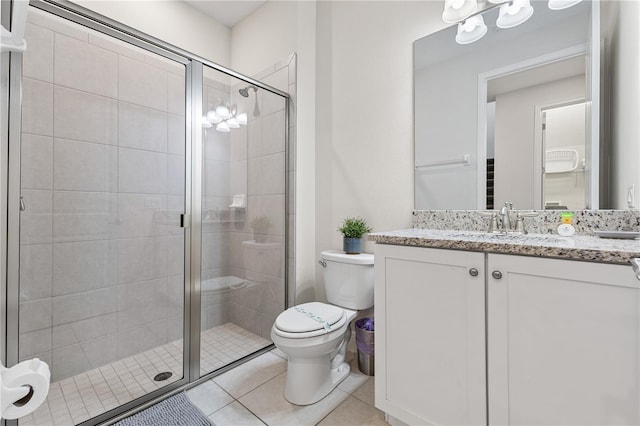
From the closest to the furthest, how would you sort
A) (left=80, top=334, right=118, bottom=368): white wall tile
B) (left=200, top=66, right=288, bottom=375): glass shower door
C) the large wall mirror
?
the large wall mirror, (left=80, top=334, right=118, bottom=368): white wall tile, (left=200, top=66, right=288, bottom=375): glass shower door

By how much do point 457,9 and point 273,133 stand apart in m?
1.33

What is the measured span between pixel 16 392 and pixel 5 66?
120 centimetres

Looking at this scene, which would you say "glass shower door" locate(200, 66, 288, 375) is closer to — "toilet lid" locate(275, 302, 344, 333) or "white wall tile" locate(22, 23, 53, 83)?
"toilet lid" locate(275, 302, 344, 333)

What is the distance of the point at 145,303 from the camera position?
71.2 inches

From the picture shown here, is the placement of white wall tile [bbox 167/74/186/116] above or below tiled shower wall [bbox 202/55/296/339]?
above

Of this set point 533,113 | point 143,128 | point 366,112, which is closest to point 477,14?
point 533,113

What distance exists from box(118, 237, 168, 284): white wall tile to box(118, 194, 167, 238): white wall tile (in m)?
0.05

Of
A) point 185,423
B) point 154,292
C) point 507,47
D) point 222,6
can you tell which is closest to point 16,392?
point 185,423

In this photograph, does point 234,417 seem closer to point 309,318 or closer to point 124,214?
point 309,318

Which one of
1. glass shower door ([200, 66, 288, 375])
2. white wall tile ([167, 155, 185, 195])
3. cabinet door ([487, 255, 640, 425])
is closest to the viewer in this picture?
cabinet door ([487, 255, 640, 425])

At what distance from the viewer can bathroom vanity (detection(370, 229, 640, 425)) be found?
34.1 inches

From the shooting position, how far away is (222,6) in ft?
8.16

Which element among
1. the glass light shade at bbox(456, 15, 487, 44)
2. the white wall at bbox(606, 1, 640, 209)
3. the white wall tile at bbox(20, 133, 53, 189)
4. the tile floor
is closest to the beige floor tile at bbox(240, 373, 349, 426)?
the tile floor

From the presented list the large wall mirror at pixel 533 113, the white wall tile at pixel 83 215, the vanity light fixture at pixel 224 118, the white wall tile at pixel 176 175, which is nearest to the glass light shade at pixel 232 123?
the vanity light fixture at pixel 224 118
